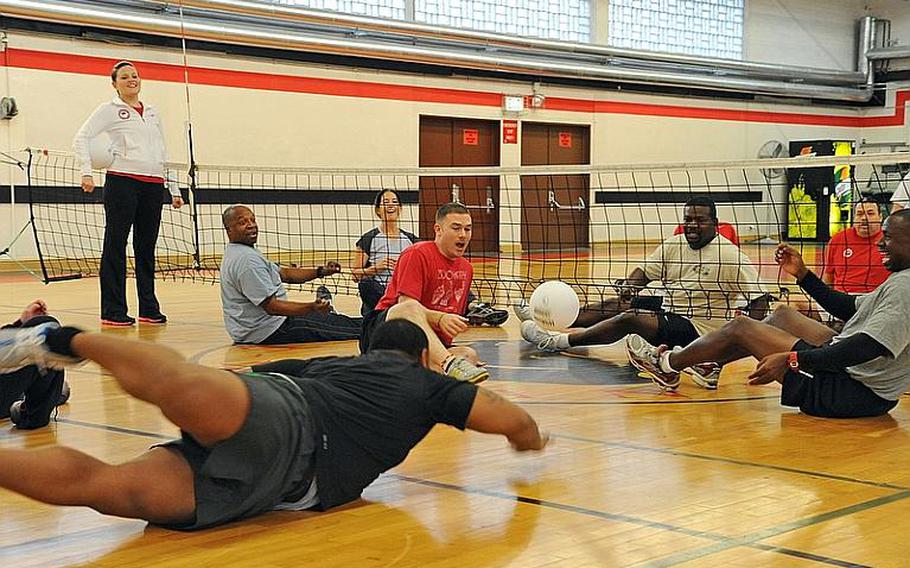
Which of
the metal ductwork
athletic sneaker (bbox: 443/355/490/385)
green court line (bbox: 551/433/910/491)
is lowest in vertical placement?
green court line (bbox: 551/433/910/491)

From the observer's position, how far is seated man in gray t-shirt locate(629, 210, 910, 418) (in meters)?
5.13

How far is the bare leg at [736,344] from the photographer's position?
571 cm

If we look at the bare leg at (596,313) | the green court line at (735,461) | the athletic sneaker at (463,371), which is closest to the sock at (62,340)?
the green court line at (735,461)

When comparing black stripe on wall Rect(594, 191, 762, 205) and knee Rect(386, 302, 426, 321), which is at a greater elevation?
black stripe on wall Rect(594, 191, 762, 205)

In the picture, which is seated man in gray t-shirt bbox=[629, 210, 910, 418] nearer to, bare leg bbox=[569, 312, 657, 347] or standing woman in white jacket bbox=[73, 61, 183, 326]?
bare leg bbox=[569, 312, 657, 347]

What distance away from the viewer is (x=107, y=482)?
3344mm

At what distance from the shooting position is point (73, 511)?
378 centimetres

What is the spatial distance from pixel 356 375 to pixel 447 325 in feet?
7.22

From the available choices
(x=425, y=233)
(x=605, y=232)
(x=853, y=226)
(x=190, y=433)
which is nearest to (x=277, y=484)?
(x=190, y=433)

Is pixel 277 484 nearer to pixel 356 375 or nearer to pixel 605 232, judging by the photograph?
pixel 356 375

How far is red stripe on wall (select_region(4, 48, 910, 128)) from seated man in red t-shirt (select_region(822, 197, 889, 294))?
34.7 ft

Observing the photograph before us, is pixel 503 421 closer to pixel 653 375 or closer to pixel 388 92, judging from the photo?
pixel 653 375

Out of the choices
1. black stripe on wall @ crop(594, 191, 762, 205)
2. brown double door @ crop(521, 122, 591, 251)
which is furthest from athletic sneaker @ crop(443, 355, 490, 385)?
black stripe on wall @ crop(594, 191, 762, 205)

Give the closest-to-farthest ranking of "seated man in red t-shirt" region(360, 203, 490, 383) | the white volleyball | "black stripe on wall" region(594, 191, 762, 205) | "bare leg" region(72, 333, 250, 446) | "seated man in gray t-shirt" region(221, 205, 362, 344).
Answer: "bare leg" region(72, 333, 250, 446), "seated man in red t-shirt" region(360, 203, 490, 383), the white volleyball, "seated man in gray t-shirt" region(221, 205, 362, 344), "black stripe on wall" region(594, 191, 762, 205)
